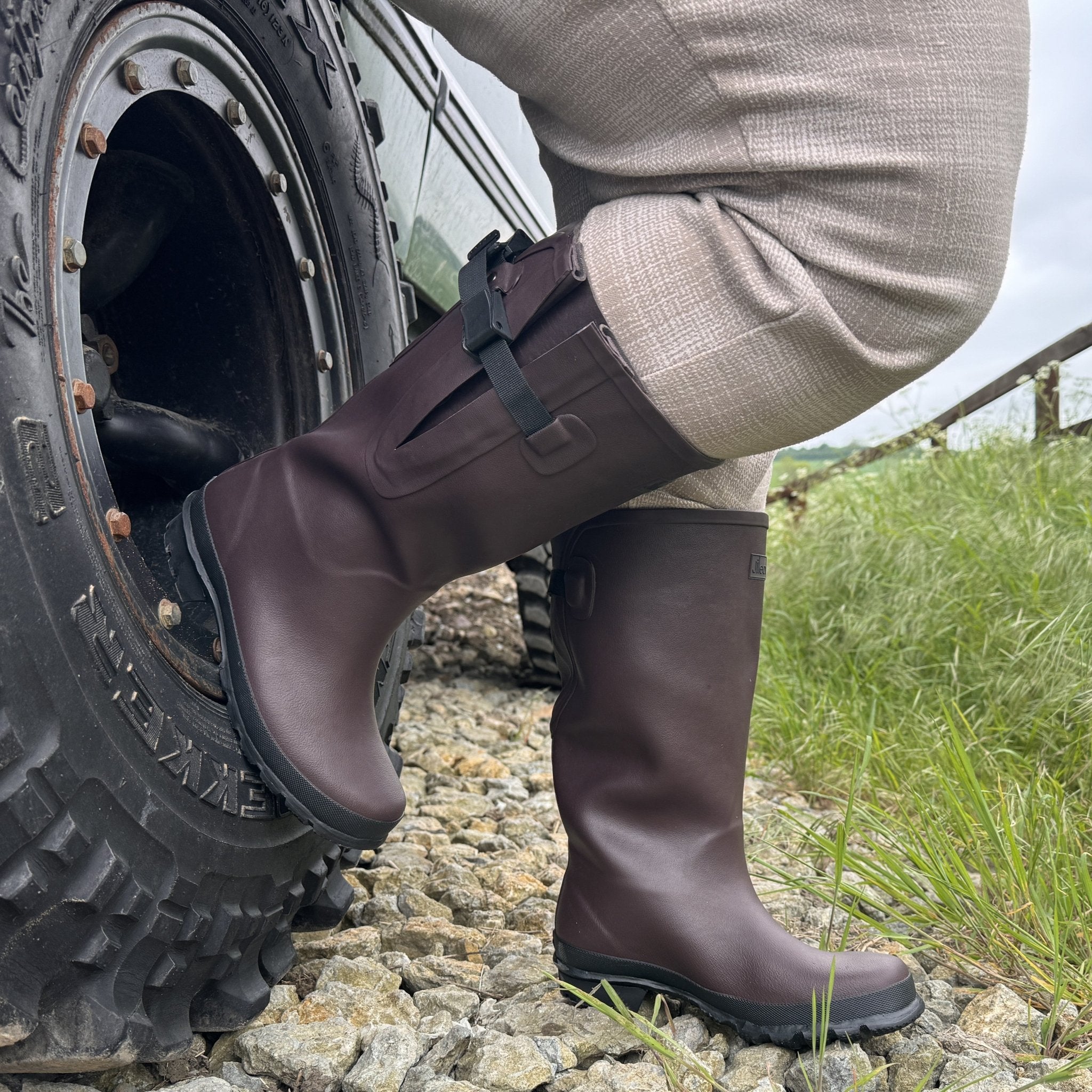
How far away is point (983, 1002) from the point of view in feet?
3.23

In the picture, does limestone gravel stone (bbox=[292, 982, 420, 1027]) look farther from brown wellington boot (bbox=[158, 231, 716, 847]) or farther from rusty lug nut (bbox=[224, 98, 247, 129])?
rusty lug nut (bbox=[224, 98, 247, 129])

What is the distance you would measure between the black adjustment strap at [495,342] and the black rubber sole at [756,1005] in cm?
52

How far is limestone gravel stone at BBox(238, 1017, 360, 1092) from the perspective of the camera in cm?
81

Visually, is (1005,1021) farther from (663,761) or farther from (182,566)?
(182,566)

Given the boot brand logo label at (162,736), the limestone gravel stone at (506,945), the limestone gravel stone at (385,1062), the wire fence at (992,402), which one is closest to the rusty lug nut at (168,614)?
the boot brand logo label at (162,736)

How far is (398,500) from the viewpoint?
898mm

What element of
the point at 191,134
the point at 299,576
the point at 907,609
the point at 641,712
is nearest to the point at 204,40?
the point at 191,134

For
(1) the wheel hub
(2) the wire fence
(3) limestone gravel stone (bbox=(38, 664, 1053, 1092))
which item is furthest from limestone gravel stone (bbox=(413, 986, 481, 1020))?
(2) the wire fence

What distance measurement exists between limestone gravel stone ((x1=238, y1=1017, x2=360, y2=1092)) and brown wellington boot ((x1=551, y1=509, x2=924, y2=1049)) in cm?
25

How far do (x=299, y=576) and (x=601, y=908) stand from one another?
43cm

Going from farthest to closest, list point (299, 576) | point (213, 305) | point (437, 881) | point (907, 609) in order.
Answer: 1. point (907, 609)
2. point (437, 881)
3. point (213, 305)
4. point (299, 576)

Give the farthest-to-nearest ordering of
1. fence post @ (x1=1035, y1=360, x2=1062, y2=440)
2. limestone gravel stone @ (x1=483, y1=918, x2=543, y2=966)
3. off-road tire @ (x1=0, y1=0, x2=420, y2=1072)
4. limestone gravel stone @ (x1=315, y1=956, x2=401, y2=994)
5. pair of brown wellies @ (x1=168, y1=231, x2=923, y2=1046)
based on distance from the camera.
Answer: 1. fence post @ (x1=1035, y1=360, x2=1062, y2=440)
2. limestone gravel stone @ (x1=483, y1=918, x2=543, y2=966)
3. limestone gravel stone @ (x1=315, y1=956, x2=401, y2=994)
4. pair of brown wellies @ (x1=168, y1=231, x2=923, y2=1046)
5. off-road tire @ (x1=0, y1=0, x2=420, y2=1072)

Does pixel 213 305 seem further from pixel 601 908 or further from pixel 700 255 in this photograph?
pixel 601 908

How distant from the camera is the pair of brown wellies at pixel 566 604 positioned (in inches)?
33.7
